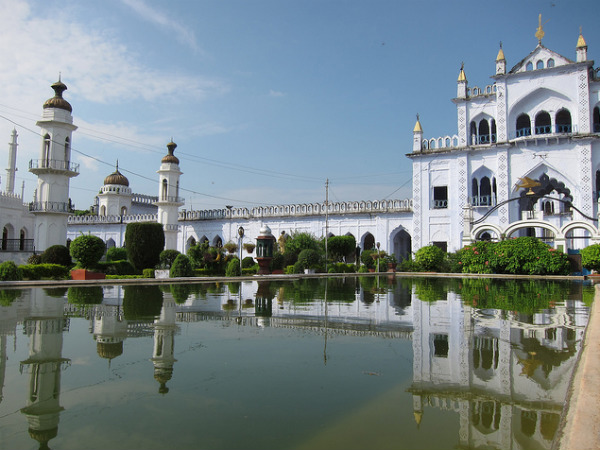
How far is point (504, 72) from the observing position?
3116 cm

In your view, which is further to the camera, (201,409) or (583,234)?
(583,234)

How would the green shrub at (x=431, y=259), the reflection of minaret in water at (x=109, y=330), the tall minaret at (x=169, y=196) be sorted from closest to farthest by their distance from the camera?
the reflection of minaret in water at (x=109, y=330) → the green shrub at (x=431, y=259) → the tall minaret at (x=169, y=196)

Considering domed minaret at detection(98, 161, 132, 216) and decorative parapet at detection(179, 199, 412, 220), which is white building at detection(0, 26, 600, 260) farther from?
domed minaret at detection(98, 161, 132, 216)

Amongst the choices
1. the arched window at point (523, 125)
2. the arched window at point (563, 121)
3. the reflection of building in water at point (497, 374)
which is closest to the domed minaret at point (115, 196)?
the arched window at point (523, 125)

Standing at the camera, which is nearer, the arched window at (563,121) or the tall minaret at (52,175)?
the tall minaret at (52,175)

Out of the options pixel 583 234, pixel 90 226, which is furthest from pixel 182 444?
pixel 90 226

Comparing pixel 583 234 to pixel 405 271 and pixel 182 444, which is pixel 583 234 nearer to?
pixel 405 271

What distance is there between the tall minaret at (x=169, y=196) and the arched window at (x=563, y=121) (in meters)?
26.2

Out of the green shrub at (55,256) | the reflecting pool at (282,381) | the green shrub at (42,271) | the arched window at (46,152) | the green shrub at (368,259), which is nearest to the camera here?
the reflecting pool at (282,381)

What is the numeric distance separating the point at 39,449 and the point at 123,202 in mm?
47173

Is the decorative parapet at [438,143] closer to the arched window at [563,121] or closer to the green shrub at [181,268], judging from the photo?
the arched window at [563,121]

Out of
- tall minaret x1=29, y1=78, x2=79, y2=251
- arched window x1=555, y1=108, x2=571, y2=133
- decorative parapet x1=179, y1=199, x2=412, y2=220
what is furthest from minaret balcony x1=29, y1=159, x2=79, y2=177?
arched window x1=555, y1=108, x2=571, y2=133

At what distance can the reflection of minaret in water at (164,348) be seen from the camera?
4113 millimetres

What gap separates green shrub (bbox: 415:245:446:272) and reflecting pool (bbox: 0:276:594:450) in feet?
69.8
